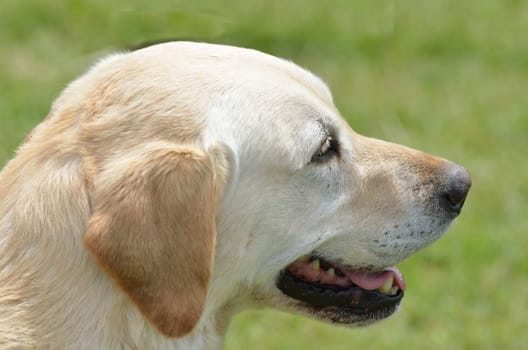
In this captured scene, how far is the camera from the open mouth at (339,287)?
4098 millimetres

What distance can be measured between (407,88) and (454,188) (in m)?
4.93

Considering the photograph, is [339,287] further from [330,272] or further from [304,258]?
[304,258]

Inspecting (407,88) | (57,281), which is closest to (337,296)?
(57,281)

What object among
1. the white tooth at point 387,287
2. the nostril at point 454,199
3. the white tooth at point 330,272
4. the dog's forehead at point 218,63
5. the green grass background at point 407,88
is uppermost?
the dog's forehead at point 218,63

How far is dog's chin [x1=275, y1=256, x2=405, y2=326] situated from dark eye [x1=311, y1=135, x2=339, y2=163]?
0.35m

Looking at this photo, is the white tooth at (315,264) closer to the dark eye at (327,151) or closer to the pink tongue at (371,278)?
the pink tongue at (371,278)

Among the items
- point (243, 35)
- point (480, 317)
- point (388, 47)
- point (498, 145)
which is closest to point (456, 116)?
point (498, 145)

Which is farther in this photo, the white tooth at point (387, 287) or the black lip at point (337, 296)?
the white tooth at point (387, 287)

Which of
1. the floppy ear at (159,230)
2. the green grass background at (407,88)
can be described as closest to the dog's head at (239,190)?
the floppy ear at (159,230)

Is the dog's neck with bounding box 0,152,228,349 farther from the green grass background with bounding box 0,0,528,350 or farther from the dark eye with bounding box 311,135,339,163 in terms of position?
the green grass background with bounding box 0,0,528,350

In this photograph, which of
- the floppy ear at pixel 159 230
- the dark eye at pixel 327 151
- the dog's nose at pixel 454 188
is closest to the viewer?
the floppy ear at pixel 159 230

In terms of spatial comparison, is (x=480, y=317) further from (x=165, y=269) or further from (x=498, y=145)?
(x=165, y=269)

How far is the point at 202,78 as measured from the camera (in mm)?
3805

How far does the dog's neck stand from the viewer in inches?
141
